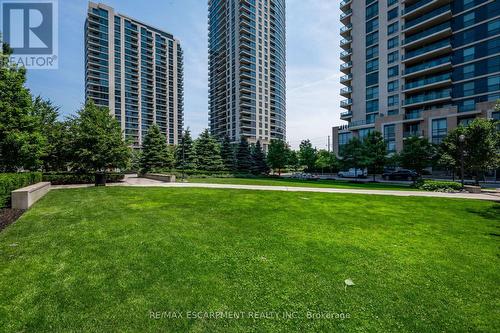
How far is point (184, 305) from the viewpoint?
3.80 meters

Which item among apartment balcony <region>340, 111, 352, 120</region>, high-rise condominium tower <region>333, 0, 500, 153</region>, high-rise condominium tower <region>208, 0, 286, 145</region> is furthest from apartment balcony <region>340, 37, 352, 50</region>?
high-rise condominium tower <region>208, 0, 286, 145</region>

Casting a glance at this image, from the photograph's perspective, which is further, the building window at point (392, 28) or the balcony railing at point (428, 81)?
the building window at point (392, 28)

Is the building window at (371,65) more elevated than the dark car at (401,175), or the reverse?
the building window at (371,65)

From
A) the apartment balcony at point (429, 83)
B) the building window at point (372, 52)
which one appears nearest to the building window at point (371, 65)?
the building window at point (372, 52)

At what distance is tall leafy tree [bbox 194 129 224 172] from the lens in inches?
1746

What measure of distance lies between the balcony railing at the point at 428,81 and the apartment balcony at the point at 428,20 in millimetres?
10659

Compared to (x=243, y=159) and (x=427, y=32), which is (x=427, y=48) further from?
(x=243, y=159)

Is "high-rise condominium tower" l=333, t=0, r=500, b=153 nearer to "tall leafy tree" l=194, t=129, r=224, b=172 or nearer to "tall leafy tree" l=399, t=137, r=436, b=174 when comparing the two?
"tall leafy tree" l=399, t=137, r=436, b=174

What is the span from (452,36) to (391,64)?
10.6m

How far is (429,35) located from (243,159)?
44222mm

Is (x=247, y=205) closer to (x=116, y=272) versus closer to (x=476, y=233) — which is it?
(x=116, y=272)

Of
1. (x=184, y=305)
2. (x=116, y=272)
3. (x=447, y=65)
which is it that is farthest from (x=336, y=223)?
(x=447, y=65)

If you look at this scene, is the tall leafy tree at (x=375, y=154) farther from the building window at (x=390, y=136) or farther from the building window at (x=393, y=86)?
the building window at (x=393, y=86)

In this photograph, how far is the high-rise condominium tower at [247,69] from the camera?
90.1 meters
